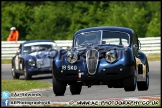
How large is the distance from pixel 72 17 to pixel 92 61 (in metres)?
32.4

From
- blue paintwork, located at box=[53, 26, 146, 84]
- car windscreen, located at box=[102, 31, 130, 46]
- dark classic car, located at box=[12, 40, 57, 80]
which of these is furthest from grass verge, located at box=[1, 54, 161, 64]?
blue paintwork, located at box=[53, 26, 146, 84]

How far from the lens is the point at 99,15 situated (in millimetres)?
44781

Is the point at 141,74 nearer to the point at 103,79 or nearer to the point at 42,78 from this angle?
the point at 103,79

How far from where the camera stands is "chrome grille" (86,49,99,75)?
497 inches

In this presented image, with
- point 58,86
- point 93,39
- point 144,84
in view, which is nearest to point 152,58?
point 144,84

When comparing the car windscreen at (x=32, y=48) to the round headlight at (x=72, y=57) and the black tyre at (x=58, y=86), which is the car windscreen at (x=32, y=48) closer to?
the black tyre at (x=58, y=86)

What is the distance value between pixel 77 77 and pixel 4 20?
32.1 metres

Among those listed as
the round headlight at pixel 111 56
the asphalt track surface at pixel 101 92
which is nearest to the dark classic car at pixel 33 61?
the asphalt track surface at pixel 101 92

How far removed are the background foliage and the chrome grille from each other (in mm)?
28096

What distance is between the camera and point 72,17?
44.9 m

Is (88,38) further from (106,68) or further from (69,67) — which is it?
(106,68)

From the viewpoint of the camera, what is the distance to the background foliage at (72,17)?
4197cm

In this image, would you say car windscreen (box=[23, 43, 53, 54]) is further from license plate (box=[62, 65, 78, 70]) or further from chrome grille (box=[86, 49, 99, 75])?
chrome grille (box=[86, 49, 99, 75])

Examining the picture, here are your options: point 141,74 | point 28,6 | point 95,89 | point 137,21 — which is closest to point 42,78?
point 95,89
